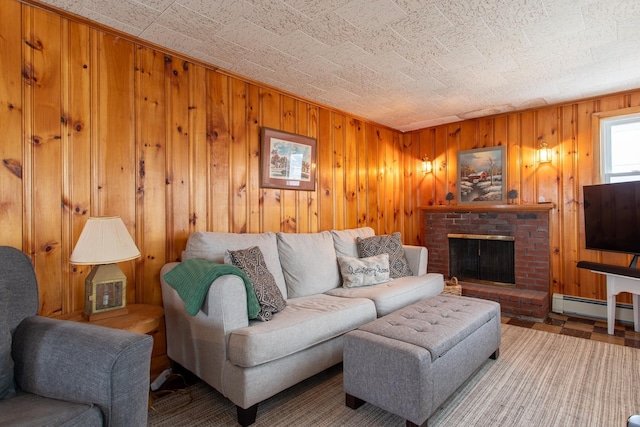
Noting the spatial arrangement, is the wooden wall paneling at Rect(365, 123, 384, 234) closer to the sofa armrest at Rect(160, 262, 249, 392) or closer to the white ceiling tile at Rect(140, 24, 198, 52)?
the white ceiling tile at Rect(140, 24, 198, 52)

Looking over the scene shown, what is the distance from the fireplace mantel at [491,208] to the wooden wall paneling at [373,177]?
68cm

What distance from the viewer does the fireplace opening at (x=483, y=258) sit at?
4.18 meters

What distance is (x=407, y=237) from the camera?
5145mm

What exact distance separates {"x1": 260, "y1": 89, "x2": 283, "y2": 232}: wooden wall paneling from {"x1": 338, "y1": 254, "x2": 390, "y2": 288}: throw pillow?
75cm

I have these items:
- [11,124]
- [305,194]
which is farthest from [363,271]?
[11,124]

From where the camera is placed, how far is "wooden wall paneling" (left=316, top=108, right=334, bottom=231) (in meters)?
3.86

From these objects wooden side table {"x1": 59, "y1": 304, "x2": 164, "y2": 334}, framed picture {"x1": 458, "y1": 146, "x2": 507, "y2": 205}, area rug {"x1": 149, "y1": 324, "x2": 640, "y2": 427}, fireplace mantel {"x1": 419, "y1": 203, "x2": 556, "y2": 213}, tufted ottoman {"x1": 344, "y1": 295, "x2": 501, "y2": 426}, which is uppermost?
framed picture {"x1": 458, "y1": 146, "x2": 507, "y2": 205}

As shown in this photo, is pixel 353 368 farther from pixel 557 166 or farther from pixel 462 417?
pixel 557 166

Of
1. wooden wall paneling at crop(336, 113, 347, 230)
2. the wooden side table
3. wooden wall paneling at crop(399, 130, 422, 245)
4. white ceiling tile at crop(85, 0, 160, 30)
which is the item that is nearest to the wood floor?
wooden wall paneling at crop(399, 130, 422, 245)

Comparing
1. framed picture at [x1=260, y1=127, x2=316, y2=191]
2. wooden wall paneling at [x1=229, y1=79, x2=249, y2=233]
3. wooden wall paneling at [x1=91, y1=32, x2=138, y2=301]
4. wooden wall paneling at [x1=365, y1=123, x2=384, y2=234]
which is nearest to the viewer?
wooden wall paneling at [x1=91, y1=32, x2=138, y2=301]

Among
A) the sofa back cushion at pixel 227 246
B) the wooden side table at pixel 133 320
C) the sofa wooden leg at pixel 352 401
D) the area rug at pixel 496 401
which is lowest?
the area rug at pixel 496 401

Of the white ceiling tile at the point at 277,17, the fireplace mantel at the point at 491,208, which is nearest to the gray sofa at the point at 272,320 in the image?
the white ceiling tile at the point at 277,17

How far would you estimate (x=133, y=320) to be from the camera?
6.10ft

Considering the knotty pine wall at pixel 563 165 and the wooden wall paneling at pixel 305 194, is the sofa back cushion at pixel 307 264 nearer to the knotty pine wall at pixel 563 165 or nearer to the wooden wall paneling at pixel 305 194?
the wooden wall paneling at pixel 305 194
